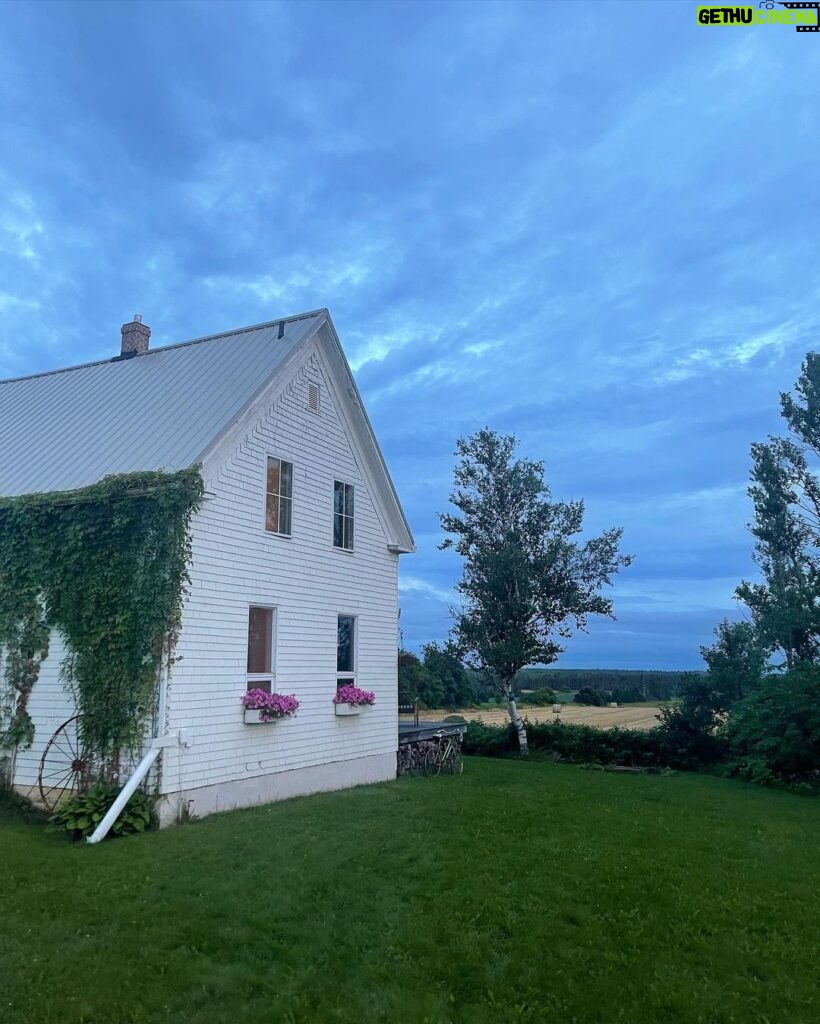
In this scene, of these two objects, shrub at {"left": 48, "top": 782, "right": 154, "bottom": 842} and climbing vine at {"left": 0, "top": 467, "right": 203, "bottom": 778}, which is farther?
climbing vine at {"left": 0, "top": 467, "right": 203, "bottom": 778}

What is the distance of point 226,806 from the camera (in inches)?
375

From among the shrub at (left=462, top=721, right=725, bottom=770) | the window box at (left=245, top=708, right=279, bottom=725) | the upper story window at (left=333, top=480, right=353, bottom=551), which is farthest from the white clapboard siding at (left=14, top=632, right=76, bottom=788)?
the shrub at (left=462, top=721, right=725, bottom=770)

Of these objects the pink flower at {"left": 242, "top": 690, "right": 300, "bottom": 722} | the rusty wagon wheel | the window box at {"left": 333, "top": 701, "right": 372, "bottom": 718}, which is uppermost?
the pink flower at {"left": 242, "top": 690, "right": 300, "bottom": 722}

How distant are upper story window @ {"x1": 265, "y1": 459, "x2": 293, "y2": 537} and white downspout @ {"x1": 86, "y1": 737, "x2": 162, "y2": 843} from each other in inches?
149

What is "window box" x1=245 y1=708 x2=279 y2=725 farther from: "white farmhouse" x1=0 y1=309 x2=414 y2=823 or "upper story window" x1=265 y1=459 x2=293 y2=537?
"upper story window" x1=265 y1=459 x2=293 y2=537

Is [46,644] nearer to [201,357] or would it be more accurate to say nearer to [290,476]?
[290,476]

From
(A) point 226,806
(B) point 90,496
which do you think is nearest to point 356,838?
(A) point 226,806

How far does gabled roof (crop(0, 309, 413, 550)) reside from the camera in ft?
33.8

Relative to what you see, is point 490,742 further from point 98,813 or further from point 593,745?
point 98,813

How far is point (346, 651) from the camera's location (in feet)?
42.7

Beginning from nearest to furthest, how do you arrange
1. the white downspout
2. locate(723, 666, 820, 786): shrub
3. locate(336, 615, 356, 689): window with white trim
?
the white downspout, locate(336, 615, 356, 689): window with white trim, locate(723, 666, 820, 786): shrub

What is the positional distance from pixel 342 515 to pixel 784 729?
Result: 39.3 ft

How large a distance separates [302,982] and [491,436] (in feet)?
61.3

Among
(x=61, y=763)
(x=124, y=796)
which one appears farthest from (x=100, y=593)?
(x=124, y=796)
